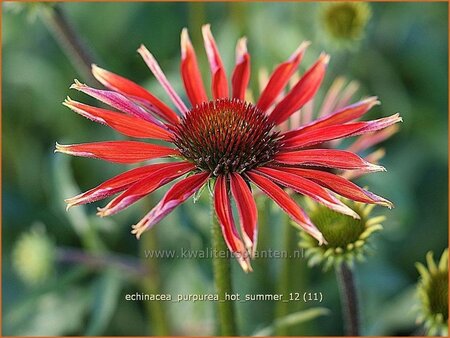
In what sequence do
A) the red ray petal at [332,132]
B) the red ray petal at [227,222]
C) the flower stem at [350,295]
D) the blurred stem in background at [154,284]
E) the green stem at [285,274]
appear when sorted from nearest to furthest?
the red ray petal at [227,222]
the red ray petal at [332,132]
the flower stem at [350,295]
the green stem at [285,274]
the blurred stem in background at [154,284]

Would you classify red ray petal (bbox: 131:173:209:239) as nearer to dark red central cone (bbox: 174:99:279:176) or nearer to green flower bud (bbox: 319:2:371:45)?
dark red central cone (bbox: 174:99:279:176)

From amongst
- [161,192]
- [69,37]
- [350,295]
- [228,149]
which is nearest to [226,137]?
[228,149]

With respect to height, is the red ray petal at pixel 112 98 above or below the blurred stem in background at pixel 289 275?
above

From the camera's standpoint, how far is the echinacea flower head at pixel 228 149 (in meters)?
0.73

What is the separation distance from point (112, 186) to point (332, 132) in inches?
10.4

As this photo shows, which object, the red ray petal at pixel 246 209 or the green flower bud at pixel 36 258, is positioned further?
the green flower bud at pixel 36 258

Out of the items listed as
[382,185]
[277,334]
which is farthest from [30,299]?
[382,185]

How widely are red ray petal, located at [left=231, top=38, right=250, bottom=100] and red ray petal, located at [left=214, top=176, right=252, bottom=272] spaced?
0.18 meters

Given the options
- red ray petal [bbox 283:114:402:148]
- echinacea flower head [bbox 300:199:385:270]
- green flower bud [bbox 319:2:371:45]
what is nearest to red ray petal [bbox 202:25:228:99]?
red ray petal [bbox 283:114:402:148]

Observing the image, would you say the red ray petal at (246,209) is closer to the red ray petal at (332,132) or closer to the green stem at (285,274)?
the red ray petal at (332,132)

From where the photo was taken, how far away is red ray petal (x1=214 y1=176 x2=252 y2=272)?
68cm

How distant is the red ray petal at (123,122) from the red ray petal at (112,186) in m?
0.08

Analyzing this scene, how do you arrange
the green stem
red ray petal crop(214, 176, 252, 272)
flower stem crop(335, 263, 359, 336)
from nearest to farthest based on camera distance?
red ray petal crop(214, 176, 252, 272)
flower stem crop(335, 263, 359, 336)
the green stem

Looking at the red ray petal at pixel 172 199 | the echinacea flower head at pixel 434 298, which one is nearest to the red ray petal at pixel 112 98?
the red ray petal at pixel 172 199
